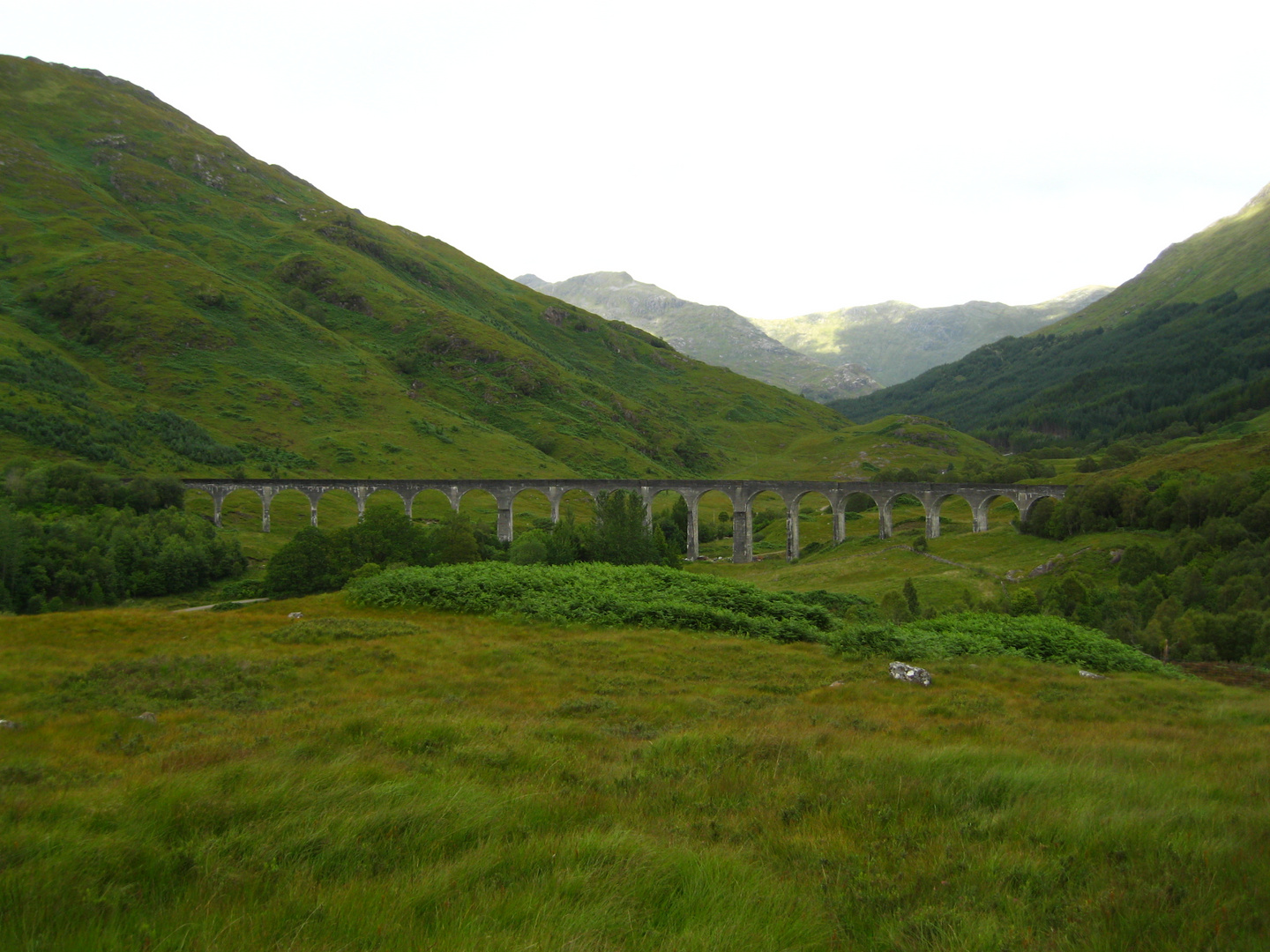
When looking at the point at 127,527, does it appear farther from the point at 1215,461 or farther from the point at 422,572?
the point at 1215,461

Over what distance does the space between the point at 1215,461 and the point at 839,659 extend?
63739 mm

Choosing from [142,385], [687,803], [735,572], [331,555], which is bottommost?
[735,572]

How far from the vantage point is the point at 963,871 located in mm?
6113

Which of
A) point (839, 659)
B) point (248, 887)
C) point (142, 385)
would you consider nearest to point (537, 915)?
point (248, 887)

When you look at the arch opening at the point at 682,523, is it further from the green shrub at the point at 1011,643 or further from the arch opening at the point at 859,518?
the green shrub at the point at 1011,643

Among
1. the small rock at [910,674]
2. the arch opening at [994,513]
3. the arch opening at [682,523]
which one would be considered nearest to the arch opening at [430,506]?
the arch opening at [682,523]

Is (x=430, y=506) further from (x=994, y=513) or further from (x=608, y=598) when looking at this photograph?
(x=994, y=513)

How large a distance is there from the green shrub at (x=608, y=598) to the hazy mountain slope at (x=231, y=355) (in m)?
84.9

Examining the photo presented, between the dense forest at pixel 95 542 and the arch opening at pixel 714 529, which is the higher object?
the dense forest at pixel 95 542

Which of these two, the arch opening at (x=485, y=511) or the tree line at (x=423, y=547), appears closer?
the tree line at (x=423, y=547)

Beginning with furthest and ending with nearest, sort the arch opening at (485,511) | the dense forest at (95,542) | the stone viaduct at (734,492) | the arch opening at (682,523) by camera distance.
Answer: the arch opening at (485,511), the arch opening at (682,523), the stone viaduct at (734,492), the dense forest at (95,542)

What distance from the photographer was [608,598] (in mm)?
35688

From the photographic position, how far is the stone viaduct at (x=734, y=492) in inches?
3575

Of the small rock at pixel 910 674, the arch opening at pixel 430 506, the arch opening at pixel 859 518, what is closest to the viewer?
the small rock at pixel 910 674
